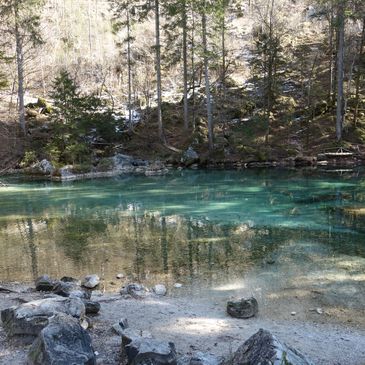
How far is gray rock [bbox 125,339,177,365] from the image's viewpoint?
4332mm

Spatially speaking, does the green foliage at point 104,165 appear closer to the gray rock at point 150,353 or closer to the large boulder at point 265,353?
the gray rock at point 150,353

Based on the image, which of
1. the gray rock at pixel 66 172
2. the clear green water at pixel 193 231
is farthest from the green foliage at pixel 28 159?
the clear green water at pixel 193 231

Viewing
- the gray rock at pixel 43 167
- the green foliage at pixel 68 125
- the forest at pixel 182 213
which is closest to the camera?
the forest at pixel 182 213

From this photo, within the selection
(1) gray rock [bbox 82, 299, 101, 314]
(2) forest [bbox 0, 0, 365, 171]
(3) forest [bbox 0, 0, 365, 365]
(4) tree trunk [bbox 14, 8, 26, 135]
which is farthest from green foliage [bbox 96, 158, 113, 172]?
(1) gray rock [bbox 82, 299, 101, 314]

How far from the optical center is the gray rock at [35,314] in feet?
17.0

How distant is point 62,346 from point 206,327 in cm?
237

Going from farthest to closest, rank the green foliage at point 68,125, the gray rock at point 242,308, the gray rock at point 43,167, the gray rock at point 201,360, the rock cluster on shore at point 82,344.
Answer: the green foliage at point 68,125
the gray rock at point 43,167
the gray rock at point 242,308
the gray rock at point 201,360
the rock cluster on shore at point 82,344

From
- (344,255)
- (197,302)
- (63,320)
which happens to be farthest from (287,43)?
(63,320)

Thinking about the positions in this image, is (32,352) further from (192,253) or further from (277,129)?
(277,129)

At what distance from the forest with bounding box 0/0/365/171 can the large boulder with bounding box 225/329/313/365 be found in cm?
2318

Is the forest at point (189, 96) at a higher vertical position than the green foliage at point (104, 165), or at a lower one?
higher

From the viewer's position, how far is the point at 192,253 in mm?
10430

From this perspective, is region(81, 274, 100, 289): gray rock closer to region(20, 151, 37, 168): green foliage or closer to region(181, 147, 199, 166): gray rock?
region(181, 147, 199, 166): gray rock

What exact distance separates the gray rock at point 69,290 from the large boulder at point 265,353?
3697mm
